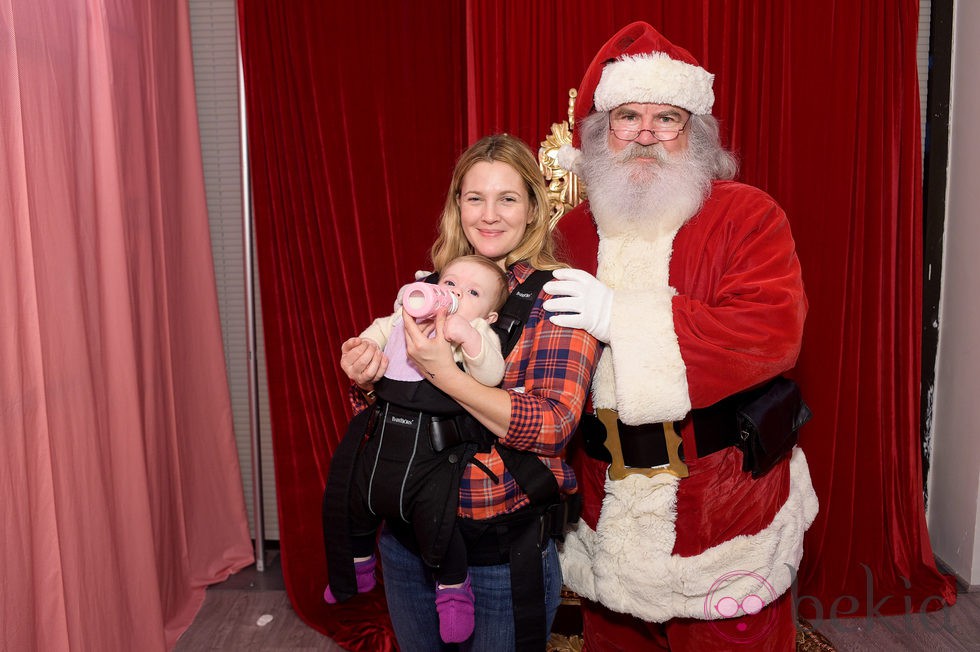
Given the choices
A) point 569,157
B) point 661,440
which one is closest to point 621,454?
point 661,440

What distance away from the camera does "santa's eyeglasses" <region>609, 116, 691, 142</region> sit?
1.97 meters

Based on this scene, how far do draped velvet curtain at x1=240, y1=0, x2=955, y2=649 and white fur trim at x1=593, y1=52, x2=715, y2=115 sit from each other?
2.10 ft

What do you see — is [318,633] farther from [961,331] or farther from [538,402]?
[961,331]

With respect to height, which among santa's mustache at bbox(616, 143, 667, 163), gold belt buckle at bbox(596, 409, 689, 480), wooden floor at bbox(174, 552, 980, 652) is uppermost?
santa's mustache at bbox(616, 143, 667, 163)

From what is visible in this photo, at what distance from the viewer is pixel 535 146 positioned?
2629 mm

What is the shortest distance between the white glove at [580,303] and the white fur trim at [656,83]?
22.6 inches

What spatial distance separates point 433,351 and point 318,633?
69.3 inches

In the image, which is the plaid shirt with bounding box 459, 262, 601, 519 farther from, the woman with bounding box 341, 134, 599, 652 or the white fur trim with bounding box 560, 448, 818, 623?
the white fur trim with bounding box 560, 448, 818, 623

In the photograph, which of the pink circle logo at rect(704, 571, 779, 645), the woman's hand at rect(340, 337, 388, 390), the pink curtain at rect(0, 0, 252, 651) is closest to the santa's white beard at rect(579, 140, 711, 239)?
the woman's hand at rect(340, 337, 388, 390)

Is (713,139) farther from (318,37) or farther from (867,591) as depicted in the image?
(867,591)

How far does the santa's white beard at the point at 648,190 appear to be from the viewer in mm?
1876

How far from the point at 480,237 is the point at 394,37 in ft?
4.03

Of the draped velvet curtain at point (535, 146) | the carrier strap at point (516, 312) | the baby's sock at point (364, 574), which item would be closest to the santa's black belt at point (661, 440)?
the carrier strap at point (516, 312)

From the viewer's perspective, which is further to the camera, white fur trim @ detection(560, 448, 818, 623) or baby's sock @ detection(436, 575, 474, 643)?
white fur trim @ detection(560, 448, 818, 623)
